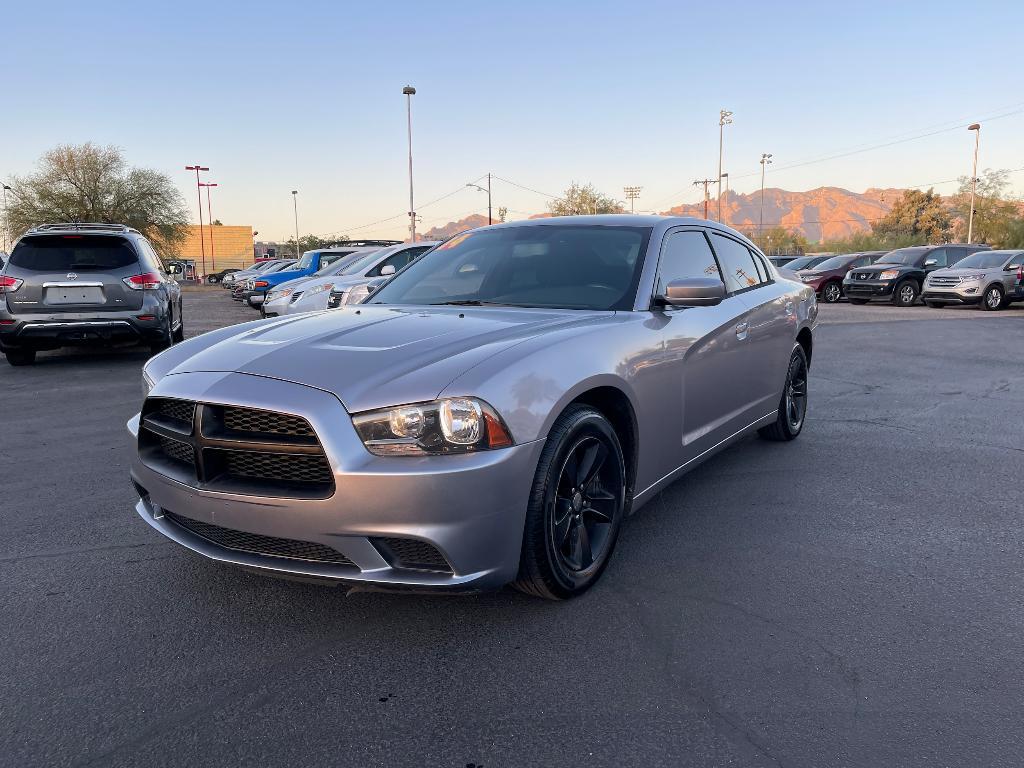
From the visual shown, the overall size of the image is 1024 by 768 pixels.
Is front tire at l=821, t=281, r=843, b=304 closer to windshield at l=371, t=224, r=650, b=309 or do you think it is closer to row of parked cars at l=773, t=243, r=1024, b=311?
row of parked cars at l=773, t=243, r=1024, b=311

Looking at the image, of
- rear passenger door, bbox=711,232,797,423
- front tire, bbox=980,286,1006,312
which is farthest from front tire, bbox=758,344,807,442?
front tire, bbox=980,286,1006,312

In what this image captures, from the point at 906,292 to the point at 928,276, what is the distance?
4.35ft

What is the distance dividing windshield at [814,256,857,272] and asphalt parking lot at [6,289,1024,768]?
21.2 m

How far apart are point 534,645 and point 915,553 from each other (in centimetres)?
197

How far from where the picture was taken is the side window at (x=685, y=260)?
3.95m

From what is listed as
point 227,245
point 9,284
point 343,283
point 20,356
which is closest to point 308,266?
point 343,283

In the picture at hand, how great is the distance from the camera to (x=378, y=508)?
8.20 feet

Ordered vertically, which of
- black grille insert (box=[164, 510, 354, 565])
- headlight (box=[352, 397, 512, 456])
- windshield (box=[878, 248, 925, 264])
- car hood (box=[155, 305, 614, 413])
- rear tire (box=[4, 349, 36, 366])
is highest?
windshield (box=[878, 248, 925, 264])

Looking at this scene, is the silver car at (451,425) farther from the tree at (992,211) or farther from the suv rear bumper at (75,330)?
the tree at (992,211)

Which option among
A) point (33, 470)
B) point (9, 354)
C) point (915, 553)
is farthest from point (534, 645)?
point (9, 354)

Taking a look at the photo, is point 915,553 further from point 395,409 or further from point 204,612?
point 204,612

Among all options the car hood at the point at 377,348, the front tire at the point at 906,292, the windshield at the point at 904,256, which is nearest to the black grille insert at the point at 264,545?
the car hood at the point at 377,348

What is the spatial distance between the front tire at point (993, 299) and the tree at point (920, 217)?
7315cm

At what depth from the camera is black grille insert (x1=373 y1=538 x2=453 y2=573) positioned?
2568mm
